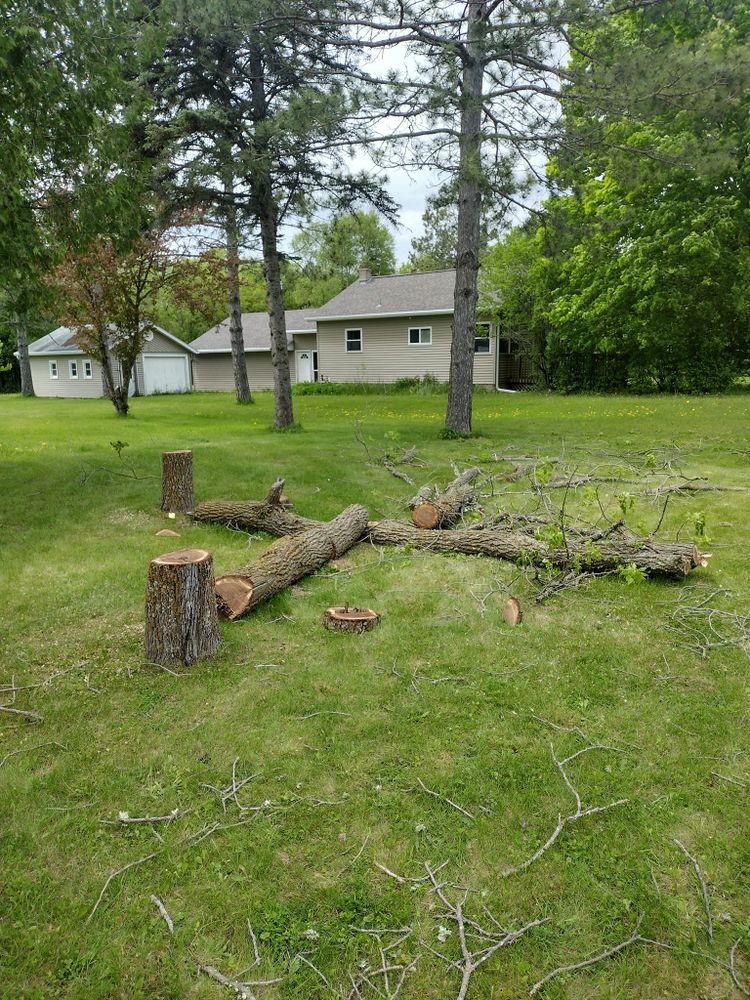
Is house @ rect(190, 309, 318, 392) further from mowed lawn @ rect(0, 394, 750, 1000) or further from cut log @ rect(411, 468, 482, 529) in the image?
mowed lawn @ rect(0, 394, 750, 1000)

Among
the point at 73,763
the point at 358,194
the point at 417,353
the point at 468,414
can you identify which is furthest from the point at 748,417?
the point at 73,763

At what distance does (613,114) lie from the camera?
1055 centimetres

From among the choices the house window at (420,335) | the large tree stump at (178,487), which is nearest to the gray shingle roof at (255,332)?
the house window at (420,335)

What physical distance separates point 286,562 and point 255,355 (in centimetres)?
2915

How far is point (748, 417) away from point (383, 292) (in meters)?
17.5

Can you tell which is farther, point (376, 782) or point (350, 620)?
point (350, 620)

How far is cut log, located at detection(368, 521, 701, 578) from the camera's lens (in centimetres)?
509

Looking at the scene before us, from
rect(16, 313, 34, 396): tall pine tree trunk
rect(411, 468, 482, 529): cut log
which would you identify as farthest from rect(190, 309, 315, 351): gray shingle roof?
rect(411, 468, 482, 529): cut log

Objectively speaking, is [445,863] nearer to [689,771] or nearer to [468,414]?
[689,771]

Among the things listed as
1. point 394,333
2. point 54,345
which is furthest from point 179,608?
point 54,345

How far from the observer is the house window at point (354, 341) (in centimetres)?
2847

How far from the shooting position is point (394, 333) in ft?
90.0

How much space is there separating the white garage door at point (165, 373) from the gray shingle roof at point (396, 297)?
8587 mm

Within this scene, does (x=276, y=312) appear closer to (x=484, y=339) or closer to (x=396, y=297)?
(x=484, y=339)
